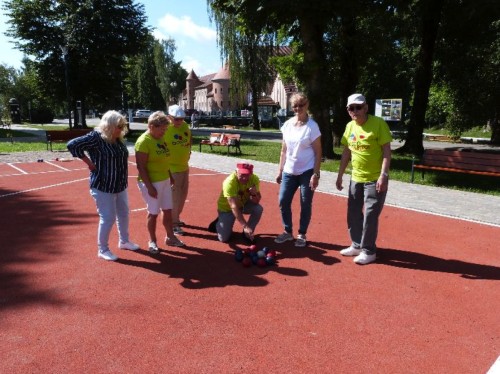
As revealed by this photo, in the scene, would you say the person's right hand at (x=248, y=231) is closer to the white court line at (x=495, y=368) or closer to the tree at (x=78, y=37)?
the white court line at (x=495, y=368)

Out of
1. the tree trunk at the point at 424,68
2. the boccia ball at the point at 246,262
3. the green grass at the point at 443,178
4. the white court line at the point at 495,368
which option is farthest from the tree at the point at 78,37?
the white court line at the point at 495,368

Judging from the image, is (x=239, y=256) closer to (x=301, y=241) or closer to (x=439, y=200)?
(x=301, y=241)

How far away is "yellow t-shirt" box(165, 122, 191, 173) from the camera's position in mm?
6199

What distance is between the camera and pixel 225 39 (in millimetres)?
37719

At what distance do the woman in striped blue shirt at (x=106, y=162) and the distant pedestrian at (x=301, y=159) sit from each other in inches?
82.6

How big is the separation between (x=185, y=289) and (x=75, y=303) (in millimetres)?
1102

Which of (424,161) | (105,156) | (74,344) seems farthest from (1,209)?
(424,161)

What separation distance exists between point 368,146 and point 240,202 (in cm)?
193

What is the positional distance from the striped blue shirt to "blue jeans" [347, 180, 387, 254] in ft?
9.54

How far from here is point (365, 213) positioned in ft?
17.0

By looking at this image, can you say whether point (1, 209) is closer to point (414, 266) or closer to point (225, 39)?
point (414, 266)

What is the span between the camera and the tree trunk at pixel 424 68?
53.0 ft

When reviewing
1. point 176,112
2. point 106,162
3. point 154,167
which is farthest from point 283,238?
point 106,162

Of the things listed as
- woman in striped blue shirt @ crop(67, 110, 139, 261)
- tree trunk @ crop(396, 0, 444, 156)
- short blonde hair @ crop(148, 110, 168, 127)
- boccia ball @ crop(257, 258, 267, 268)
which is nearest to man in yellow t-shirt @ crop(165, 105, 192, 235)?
short blonde hair @ crop(148, 110, 168, 127)
